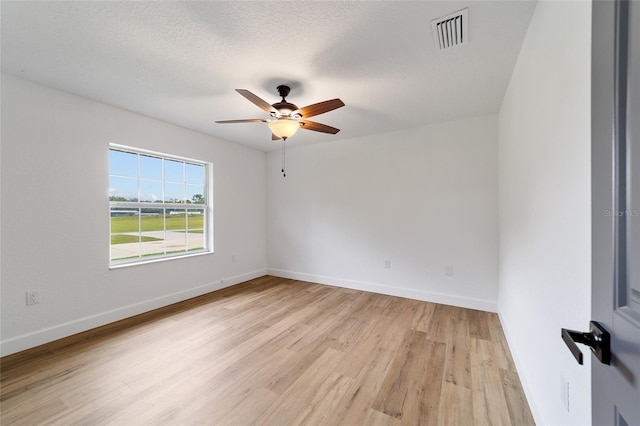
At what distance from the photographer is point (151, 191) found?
10.9 feet

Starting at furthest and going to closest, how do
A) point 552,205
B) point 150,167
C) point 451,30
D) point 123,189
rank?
point 150,167
point 123,189
point 451,30
point 552,205

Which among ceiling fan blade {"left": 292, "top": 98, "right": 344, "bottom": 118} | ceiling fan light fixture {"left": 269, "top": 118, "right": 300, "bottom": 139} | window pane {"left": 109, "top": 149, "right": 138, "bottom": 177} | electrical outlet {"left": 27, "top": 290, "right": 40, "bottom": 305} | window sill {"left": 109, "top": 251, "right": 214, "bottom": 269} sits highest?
ceiling fan blade {"left": 292, "top": 98, "right": 344, "bottom": 118}

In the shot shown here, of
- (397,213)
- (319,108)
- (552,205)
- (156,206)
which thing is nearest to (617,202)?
(552,205)

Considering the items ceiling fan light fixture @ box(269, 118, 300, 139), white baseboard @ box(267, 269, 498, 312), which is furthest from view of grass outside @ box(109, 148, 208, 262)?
ceiling fan light fixture @ box(269, 118, 300, 139)

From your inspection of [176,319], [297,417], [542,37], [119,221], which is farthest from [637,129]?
[119,221]

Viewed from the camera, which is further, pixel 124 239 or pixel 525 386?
pixel 124 239

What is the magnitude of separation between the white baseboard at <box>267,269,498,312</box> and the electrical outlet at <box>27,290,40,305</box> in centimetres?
312

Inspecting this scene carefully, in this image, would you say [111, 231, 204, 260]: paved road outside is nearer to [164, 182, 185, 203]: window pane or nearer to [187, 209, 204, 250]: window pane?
[187, 209, 204, 250]: window pane

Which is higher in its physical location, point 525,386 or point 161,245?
point 161,245

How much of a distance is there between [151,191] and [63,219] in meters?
0.96

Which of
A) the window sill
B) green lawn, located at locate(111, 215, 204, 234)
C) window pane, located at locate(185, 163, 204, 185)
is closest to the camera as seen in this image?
the window sill

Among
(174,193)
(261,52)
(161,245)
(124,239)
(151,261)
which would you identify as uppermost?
(261,52)

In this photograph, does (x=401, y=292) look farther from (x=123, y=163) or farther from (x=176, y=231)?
(x=123, y=163)

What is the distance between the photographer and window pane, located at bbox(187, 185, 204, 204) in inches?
149
